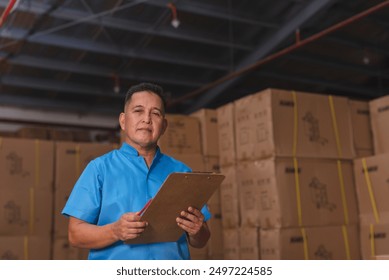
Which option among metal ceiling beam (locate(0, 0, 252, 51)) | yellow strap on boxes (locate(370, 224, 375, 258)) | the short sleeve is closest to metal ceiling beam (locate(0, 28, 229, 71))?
metal ceiling beam (locate(0, 0, 252, 51))

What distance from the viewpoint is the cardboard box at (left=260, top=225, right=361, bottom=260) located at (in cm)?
369

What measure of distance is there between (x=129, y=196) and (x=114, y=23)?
4035mm

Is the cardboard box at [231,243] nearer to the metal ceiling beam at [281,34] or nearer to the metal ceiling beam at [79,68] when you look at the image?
the metal ceiling beam at [281,34]

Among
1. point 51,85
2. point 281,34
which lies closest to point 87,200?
point 281,34

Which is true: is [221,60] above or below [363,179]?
above

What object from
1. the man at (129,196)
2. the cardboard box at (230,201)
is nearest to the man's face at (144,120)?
the man at (129,196)

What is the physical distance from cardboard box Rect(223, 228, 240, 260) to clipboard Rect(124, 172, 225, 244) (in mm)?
2334

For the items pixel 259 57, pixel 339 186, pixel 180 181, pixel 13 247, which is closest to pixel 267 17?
pixel 259 57

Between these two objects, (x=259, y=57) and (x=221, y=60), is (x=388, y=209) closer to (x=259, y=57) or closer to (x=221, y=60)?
(x=259, y=57)

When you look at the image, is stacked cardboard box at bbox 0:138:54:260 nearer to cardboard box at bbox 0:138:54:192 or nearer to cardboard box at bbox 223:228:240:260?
cardboard box at bbox 0:138:54:192

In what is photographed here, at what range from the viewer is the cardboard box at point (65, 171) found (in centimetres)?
482
